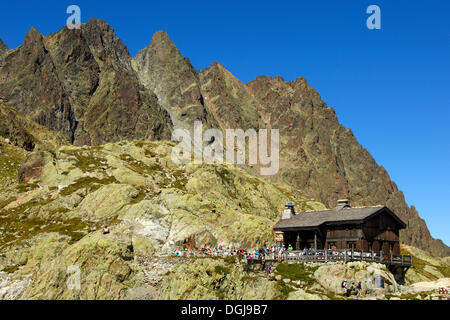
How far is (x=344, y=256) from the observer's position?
44562 millimetres

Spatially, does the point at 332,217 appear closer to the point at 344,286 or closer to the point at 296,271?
the point at 296,271

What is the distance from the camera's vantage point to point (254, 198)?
95.3 m

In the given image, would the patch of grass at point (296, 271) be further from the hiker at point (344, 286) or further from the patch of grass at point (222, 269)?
the patch of grass at point (222, 269)

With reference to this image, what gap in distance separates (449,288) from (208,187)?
49143 mm

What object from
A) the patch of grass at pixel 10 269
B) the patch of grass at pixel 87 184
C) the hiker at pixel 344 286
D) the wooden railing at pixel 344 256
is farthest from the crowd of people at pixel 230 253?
the patch of grass at pixel 87 184

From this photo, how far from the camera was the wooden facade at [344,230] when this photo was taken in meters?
49.8

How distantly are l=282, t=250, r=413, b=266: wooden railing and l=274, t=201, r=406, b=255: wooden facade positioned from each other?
1724 mm

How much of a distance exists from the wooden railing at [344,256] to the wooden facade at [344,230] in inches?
67.9

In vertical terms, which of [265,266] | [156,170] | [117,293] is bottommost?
[117,293]

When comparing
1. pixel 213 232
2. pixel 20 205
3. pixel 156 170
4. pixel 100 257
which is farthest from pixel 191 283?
pixel 156 170

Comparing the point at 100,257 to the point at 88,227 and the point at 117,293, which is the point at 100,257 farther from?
the point at 88,227

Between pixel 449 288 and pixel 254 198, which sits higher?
pixel 254 198
